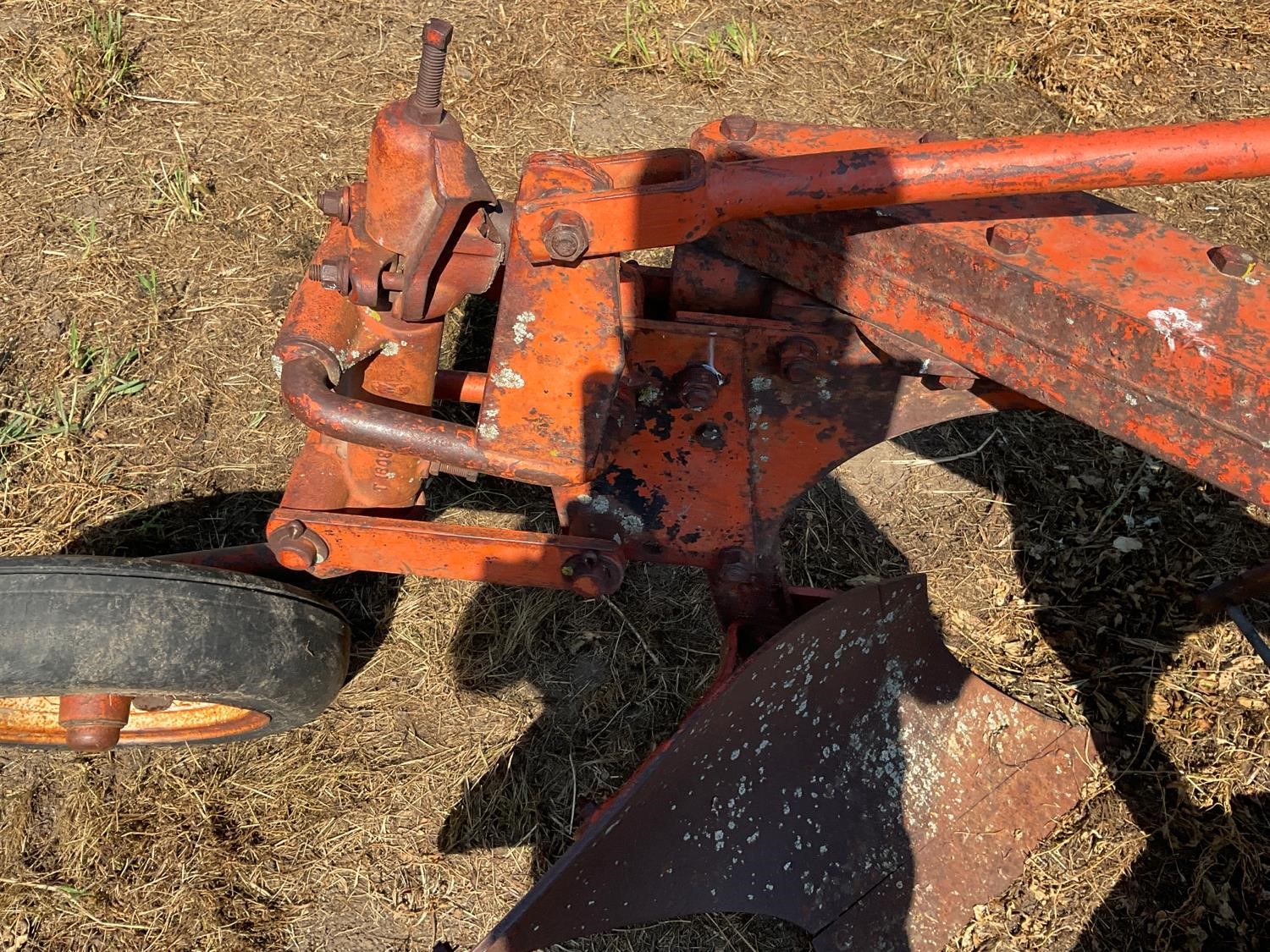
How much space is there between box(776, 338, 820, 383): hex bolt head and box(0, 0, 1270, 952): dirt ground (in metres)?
1.37

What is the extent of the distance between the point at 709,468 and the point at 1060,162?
3.28ft

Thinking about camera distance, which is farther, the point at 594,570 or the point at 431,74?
the point at 594,570

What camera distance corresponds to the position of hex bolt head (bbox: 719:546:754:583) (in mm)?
2256

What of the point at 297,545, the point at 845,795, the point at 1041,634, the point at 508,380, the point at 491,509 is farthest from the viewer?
the point at 491,509

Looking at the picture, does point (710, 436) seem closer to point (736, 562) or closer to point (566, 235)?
point (736, 562)

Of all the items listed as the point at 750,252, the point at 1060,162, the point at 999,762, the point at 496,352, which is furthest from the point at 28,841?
the point at 1060,162

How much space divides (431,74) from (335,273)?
48 centimetres

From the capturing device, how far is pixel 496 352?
1930 millimetres

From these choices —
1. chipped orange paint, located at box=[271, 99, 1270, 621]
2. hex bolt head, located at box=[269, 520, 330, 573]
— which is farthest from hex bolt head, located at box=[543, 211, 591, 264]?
hex bolt head, located at box=[269, 520, 330, 573]

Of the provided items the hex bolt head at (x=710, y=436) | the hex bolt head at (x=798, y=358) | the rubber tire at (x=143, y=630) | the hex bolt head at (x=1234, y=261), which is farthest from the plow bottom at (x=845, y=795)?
the hex bolt head at (x=1234, y=261)

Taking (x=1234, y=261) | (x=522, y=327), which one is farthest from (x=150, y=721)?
(x=1234, y=261)

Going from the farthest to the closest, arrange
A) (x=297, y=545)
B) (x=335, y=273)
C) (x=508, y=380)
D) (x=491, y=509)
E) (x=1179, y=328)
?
(x=491, y=509) < (x=297, y=545) < (x=335, y=273) < (x=508, y=380) < (x=1179, y=328)

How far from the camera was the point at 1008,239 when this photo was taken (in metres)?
1.79

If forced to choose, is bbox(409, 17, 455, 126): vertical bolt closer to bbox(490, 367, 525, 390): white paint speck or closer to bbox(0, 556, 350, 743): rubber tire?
bbox(490, 367, 525, 390): white paint speck
